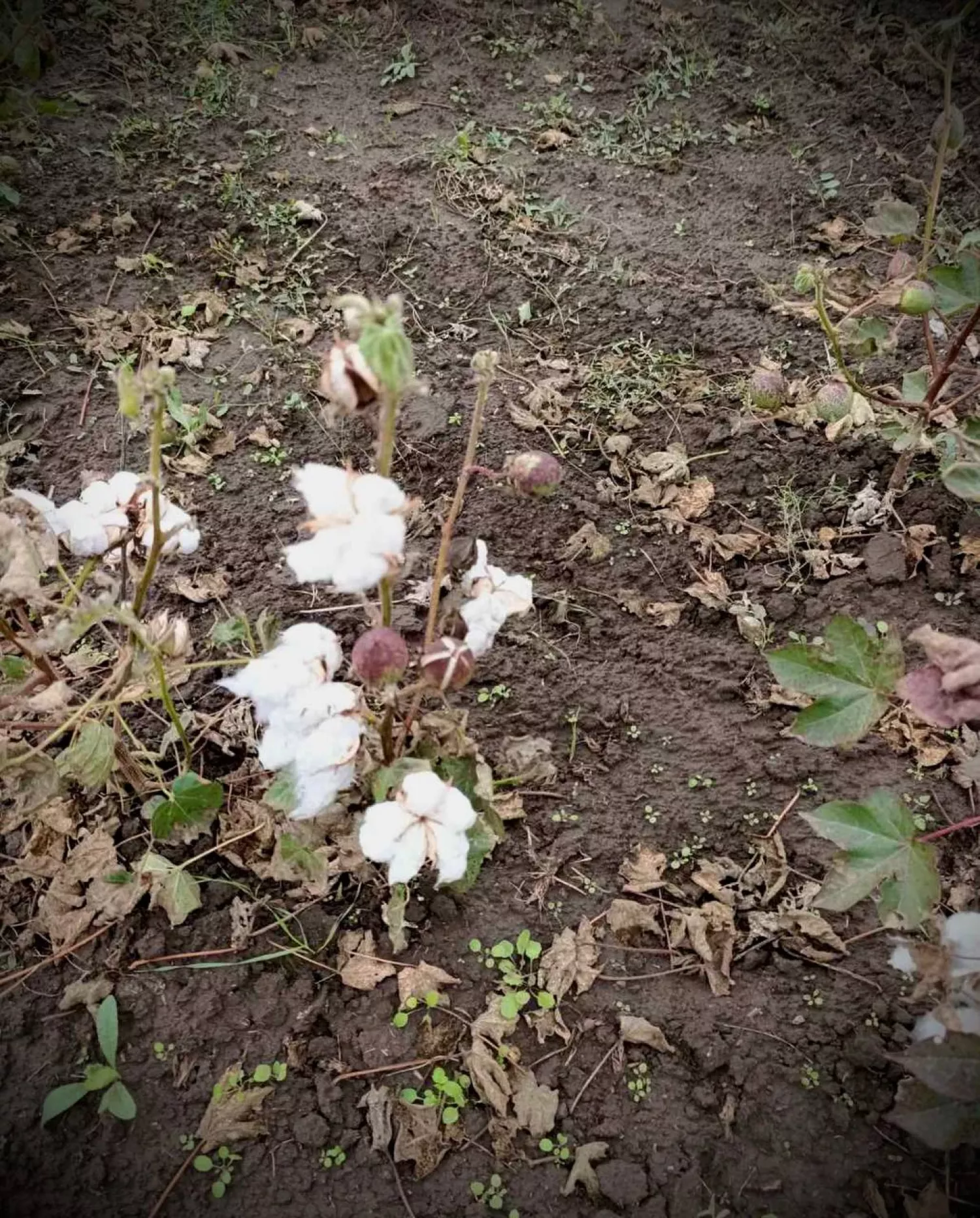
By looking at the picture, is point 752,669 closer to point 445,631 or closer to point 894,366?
point 445,631

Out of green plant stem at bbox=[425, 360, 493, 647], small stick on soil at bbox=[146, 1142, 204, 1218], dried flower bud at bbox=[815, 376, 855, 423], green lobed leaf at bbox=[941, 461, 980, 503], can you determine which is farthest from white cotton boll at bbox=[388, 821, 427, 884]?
dried flower bud at bbox=[815, 376, 855, 423]

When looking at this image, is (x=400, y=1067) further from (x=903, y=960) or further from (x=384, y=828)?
(x=903, y=960)

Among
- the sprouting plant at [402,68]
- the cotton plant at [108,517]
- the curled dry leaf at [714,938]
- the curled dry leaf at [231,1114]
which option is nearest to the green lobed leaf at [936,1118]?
the curled dry leaf at [714,938]

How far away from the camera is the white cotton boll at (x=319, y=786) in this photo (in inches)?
47.4

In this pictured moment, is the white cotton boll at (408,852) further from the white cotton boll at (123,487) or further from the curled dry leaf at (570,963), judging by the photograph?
the white cotton boll at (123,487)

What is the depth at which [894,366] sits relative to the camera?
2.22 m

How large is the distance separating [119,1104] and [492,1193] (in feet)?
1.91

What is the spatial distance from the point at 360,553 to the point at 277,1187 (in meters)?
0.99

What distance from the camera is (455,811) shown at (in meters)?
1.12

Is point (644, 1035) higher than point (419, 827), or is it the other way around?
point (419, 827)

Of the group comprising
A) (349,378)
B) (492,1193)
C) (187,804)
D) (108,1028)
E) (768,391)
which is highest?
(349,378)

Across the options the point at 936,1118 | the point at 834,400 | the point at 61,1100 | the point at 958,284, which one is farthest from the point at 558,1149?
the point at 958,284

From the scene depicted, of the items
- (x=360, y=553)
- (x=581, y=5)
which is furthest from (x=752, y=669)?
(x=581, y=5)

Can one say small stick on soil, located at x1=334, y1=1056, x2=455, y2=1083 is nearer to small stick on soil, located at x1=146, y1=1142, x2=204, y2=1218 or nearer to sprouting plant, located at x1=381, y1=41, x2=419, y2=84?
small stick on soil, located at x1=146, y1=1142, x2=204, y2=1218
